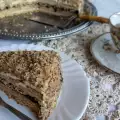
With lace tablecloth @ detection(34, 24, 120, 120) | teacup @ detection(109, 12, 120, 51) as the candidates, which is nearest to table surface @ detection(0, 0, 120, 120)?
lace tablecloth @ detection(34, 24, 120, 120)

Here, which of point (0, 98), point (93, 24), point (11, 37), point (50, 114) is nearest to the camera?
point (50, 114)

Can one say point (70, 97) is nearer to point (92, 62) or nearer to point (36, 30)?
point (92, 62)

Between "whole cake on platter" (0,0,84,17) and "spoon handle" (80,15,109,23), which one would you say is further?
"whole cake on platter" (0,0,84,17)

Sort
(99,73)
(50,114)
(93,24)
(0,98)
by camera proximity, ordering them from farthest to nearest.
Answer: (93,24) → (99,73) → (0,98) → (50,114)

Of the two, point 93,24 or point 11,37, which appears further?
point 93,24

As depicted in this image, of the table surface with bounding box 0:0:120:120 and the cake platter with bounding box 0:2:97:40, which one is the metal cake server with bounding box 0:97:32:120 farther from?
the cake platter with bounding box 0:2:97:40

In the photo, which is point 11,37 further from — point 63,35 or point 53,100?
point 53,100

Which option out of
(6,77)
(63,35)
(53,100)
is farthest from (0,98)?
(63,35)

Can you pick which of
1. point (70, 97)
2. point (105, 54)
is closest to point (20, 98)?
point (70, 97)
